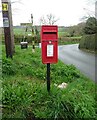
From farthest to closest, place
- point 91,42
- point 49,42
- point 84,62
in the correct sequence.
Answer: point 91,42 → point 84,62 → point 49,42

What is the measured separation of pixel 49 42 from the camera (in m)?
5.14

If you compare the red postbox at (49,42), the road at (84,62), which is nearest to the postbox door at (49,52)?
the red postbox at (49,42)

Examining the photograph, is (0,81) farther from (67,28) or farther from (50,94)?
(67,28)

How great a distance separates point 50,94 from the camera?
4945 mm

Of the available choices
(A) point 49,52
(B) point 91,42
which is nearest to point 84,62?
(A) point 49,52

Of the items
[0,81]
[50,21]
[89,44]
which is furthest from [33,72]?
[50,21]

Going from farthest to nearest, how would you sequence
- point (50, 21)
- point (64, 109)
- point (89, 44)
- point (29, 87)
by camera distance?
point (50, 21) < point (89, 44) < point (29, 87) < point (64, 109)

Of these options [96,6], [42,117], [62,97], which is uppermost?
[96,6]

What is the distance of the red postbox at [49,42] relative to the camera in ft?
16.6

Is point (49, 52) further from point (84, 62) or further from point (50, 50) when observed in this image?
point (84, 62)

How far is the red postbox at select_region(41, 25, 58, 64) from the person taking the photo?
5066 mm

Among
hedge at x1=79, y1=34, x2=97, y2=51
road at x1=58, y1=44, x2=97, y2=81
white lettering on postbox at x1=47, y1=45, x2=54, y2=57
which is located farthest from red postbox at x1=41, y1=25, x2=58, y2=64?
hedge at x1=79, y1=34, x2=97, y2=51

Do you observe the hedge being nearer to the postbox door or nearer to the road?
the road

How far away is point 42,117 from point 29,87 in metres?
1.06
